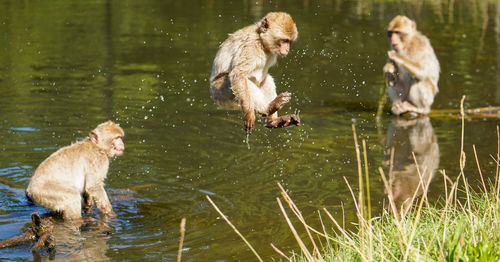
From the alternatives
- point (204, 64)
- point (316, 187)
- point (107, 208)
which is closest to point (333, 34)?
point (204, 64)

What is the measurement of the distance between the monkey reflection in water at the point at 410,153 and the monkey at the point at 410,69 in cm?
24

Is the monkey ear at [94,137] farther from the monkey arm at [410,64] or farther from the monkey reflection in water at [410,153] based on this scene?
the monkey arm at [410,64]

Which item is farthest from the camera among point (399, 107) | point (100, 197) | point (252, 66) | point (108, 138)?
point (399, 107)

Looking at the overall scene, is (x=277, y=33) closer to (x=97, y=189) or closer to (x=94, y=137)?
(x=94, y=137)

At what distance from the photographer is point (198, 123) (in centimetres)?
1057

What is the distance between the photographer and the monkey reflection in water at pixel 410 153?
26.5 ft

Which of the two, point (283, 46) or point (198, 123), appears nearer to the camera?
point (283, 46)

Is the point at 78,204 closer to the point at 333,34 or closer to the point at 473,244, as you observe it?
the point at 473,244

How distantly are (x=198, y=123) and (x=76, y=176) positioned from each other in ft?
12.7

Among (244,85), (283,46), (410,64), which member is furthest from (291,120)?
(410,64)

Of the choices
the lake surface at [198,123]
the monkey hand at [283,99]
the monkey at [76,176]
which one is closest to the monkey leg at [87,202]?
the monkey at [76,176]

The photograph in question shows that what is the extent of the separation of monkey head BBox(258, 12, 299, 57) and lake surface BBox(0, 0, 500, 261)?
4.92 feet

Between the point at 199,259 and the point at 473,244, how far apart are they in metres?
2.36

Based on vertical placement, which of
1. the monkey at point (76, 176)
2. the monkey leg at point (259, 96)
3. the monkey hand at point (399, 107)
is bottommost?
the monkey hand at point (399, 107)
